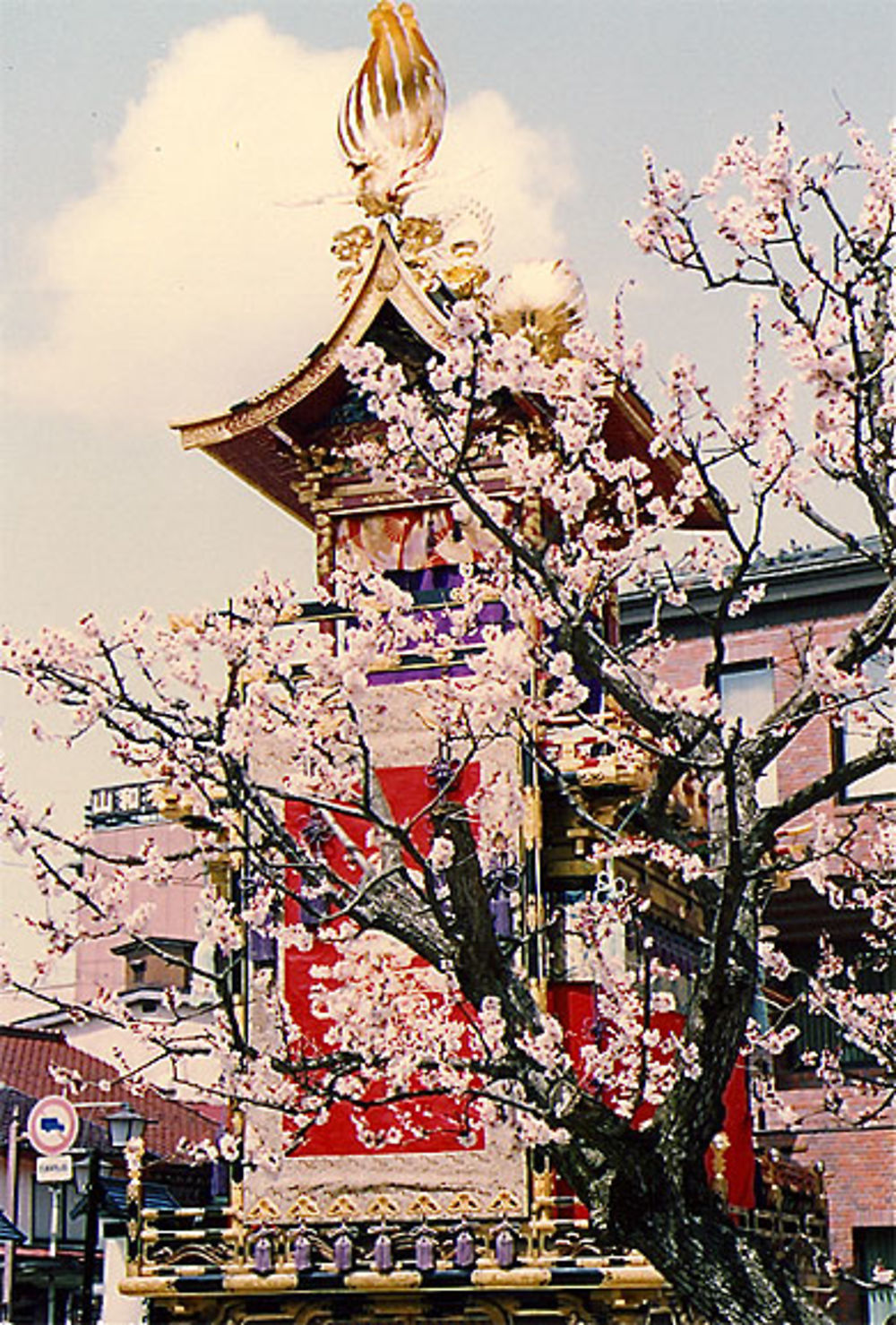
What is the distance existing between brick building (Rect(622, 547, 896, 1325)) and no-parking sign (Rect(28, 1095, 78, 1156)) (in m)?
10.5

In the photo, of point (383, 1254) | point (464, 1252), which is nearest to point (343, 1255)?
point (383, 1254)

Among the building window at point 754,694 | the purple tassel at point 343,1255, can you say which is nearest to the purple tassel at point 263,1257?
the purple tassel at point 343,1255

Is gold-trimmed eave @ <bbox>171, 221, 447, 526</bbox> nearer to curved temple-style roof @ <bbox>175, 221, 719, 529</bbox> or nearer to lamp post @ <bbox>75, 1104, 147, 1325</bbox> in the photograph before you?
curved temple-style roof @ <bbox>175, 221, 719, 529</bbox>

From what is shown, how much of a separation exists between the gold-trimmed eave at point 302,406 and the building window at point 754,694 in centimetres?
1147

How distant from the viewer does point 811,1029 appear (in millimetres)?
28859

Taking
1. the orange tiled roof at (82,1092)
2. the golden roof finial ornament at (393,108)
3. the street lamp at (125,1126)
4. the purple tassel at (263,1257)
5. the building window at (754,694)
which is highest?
the golden roof finial ornament at (393,108)

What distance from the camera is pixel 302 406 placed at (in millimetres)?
19531

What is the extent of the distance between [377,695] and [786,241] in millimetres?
8596

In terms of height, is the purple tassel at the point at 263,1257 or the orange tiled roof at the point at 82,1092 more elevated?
the orange tiled roof at the point at 82,1092

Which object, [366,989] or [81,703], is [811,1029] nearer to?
[366,989]

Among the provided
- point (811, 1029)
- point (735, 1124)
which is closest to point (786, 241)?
point (735, 1124)

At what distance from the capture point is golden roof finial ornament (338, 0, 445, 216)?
19.8 meters

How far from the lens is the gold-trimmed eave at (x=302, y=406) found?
60.6 ft

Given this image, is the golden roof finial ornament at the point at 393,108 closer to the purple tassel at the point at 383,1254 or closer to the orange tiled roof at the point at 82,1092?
the purple tassel at the point at 383,1254
